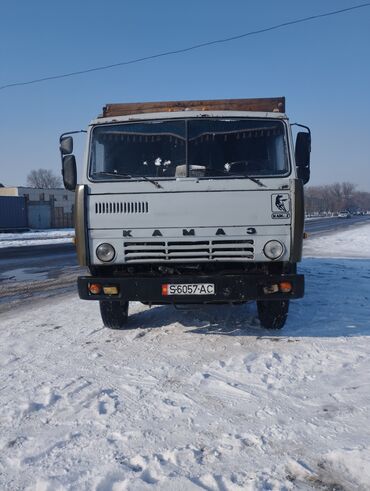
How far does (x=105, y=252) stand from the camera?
4750mm

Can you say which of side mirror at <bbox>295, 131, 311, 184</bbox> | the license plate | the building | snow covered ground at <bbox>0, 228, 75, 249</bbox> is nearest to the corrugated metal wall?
the building

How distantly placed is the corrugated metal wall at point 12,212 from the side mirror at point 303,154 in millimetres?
39077

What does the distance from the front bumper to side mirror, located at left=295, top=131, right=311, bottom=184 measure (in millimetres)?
1372

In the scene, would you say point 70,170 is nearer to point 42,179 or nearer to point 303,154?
point 303,154

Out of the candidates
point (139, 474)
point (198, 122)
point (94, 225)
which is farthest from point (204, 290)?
point (139, 474)

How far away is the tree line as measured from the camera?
126631mm

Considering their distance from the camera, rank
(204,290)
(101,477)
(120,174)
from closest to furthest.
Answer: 1. (101,477)
2. (204,290)
3. (120,174)

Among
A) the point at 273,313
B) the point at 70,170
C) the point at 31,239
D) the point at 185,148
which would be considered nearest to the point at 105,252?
the point at 70,170

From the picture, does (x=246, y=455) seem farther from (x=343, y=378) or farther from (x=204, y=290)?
(x=204, y=290)

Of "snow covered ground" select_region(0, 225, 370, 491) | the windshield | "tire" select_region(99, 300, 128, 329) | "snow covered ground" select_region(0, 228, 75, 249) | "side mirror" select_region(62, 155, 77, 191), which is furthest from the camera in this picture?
"snow covered ground" select_region(0, 228, 75, 249)

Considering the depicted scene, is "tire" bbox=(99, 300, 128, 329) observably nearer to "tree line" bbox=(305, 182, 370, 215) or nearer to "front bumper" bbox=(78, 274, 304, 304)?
"front bumper" bbox=(78, 274, 304, 304)

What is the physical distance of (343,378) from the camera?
3.94 metres

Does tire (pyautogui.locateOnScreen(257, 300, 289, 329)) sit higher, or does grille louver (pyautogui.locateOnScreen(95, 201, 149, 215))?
grille louver (pyautogui.locateOnScreen(95, 201, 149, 215))

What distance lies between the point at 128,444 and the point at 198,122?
3.60 m
